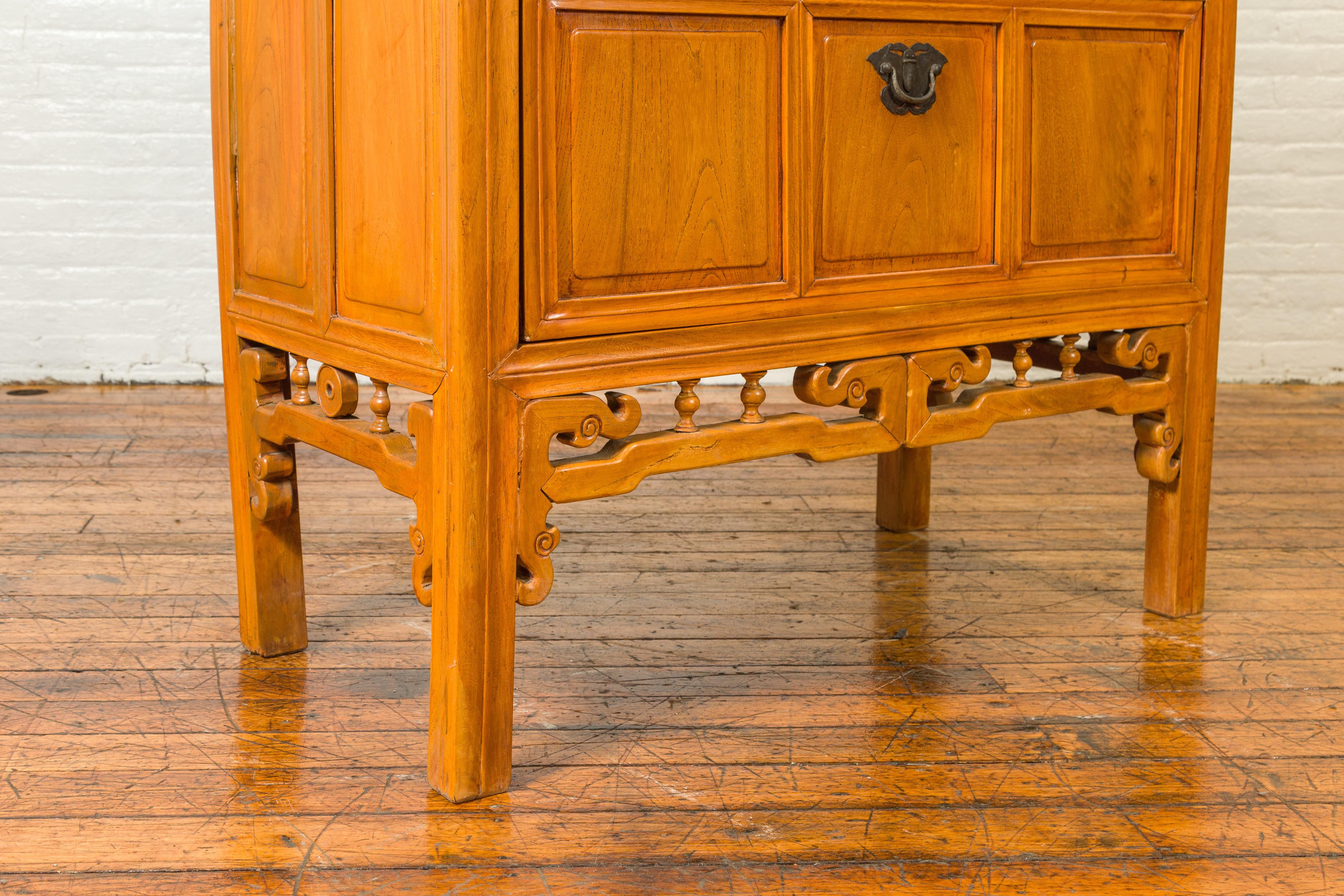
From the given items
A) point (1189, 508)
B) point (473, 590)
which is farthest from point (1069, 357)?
point (473, 590)

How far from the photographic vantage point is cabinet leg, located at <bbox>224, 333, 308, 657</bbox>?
1924 mm

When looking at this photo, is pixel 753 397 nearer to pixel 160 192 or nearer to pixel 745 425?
pixel 745 425

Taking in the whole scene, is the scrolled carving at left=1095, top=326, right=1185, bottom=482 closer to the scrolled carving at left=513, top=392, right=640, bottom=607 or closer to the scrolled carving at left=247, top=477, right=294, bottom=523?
the scrolled carving at left=513, top=392, right=640, bottom=607

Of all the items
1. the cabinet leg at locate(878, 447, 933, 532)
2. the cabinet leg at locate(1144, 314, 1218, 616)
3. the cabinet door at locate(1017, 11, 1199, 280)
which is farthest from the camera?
the cabinet leg at locate(878, 447, 933, 532)

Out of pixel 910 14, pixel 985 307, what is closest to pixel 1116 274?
pixel 985 307

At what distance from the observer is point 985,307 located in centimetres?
191

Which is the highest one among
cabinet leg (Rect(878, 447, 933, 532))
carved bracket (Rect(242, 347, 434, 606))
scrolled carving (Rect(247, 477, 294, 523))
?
carved bracket (Rect(242, 347, 434, 606))

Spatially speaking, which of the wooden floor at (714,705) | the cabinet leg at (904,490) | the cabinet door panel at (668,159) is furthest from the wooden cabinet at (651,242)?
the cabinet leg at (904,490)

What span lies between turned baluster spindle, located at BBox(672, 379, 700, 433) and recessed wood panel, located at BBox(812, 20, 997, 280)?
0.23m

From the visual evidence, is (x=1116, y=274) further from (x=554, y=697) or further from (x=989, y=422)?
(x=554, y=697)

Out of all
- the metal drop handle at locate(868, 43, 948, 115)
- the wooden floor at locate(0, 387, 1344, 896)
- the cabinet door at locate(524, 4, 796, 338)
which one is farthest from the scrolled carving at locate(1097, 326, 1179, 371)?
the cabinet door at locate(524, 4, 796, 338)

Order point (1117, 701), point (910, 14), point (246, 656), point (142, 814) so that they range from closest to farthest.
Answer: point (142, 814) < point (910, 14) < point (1117, 701) < point (246, 656)

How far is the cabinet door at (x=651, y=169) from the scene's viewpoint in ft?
4.92

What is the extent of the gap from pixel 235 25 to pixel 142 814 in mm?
1027
